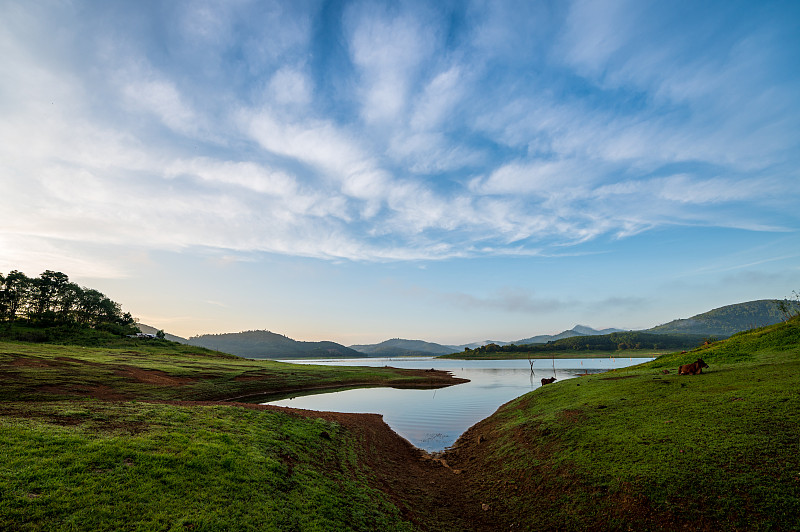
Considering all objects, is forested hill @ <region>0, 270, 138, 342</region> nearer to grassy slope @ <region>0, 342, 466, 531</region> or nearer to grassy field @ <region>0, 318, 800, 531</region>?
grassy field @ <region>0, 318, 800, 531</region>

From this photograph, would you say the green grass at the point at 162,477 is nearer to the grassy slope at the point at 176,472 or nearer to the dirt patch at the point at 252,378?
the grassy slope at the point at 176,472

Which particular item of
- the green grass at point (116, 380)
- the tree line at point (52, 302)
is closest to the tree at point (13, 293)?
the tree line at point (52, 302)

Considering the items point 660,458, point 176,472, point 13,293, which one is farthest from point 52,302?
point 660,458

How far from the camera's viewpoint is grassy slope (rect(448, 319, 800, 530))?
10977mm

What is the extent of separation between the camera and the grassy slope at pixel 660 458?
1098 cm

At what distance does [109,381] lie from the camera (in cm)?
3706

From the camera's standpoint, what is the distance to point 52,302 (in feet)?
381

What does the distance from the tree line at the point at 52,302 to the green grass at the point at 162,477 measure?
120169mm

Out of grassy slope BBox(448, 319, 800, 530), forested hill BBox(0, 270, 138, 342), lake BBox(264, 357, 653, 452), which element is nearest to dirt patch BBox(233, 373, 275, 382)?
lake BBox(264, 357, 653, 452)

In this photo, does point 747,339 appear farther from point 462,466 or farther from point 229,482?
point 229,482

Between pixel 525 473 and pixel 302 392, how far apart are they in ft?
172

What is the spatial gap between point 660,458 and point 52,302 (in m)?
167

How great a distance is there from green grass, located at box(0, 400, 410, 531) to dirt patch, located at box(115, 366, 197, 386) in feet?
89.3

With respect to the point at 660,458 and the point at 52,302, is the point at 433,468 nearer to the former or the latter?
the point at 660,458
